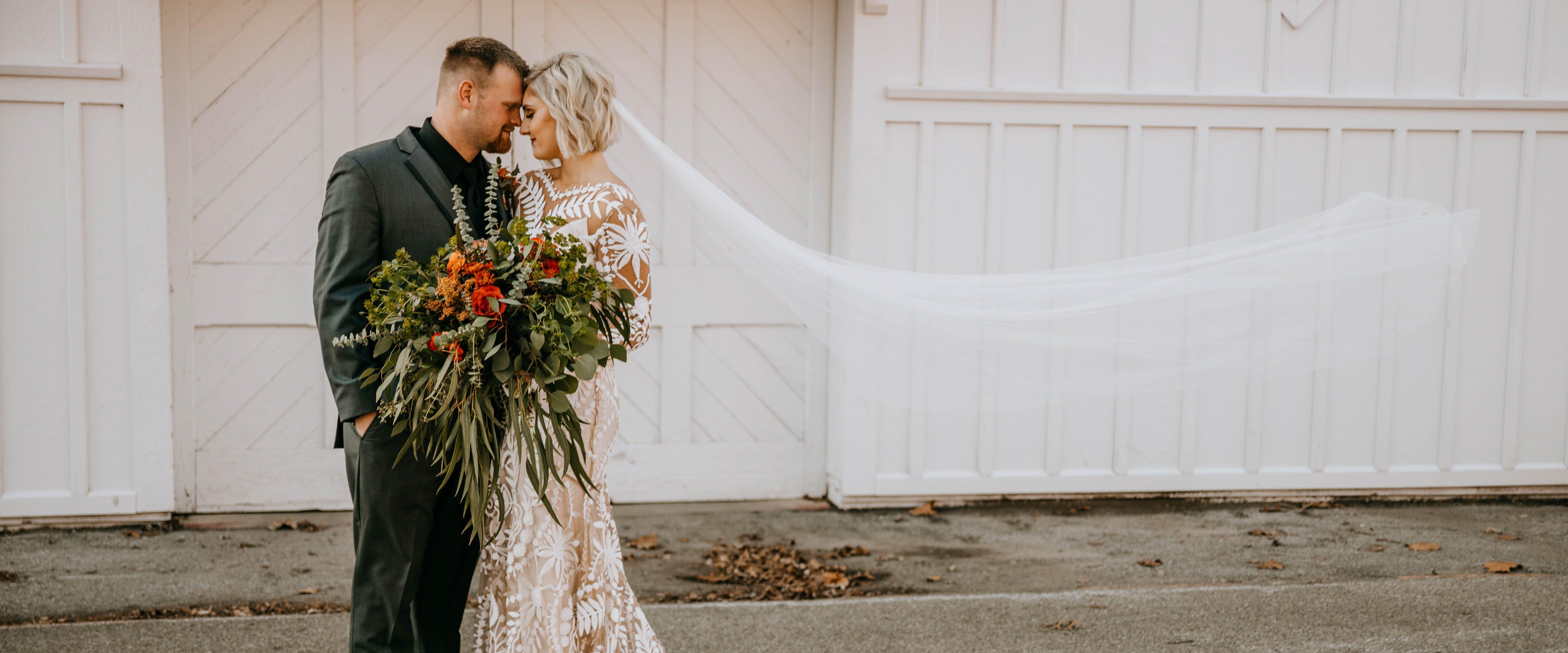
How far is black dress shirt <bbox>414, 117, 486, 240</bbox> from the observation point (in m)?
3.23

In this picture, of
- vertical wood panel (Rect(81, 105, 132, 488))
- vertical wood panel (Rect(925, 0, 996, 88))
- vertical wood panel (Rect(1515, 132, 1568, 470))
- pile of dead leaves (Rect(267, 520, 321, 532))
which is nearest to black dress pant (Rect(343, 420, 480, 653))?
pile of dead leaves (Rect(267, 520, 321, 532))

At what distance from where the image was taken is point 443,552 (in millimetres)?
3246

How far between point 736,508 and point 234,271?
9.90 ft

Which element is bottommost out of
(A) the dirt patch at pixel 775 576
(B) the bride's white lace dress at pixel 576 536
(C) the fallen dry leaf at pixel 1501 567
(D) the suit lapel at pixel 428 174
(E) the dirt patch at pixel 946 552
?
(A) the dirt patch at pixel 775 576

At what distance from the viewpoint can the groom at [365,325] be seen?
117 inches

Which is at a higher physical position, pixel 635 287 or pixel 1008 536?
pixel 635 287

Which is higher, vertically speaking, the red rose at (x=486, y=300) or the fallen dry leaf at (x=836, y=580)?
the red rose at (x=486, y=300)

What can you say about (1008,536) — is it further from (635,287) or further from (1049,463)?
(635,287)

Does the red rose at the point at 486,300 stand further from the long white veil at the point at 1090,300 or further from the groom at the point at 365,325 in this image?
the long white veil at the point at 1090,300

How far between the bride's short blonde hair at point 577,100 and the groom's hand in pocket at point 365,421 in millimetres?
972

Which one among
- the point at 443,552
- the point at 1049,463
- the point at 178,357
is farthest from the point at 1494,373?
the point at 178,357

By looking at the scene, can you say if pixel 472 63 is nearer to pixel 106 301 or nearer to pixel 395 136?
pixel 395 136

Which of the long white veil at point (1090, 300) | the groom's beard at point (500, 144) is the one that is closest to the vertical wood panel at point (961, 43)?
the long white veil at point (1090, 300)

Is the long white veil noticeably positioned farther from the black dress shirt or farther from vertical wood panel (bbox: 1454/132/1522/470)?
vertical wood panel (bbox: 1454/132/1522/470)
